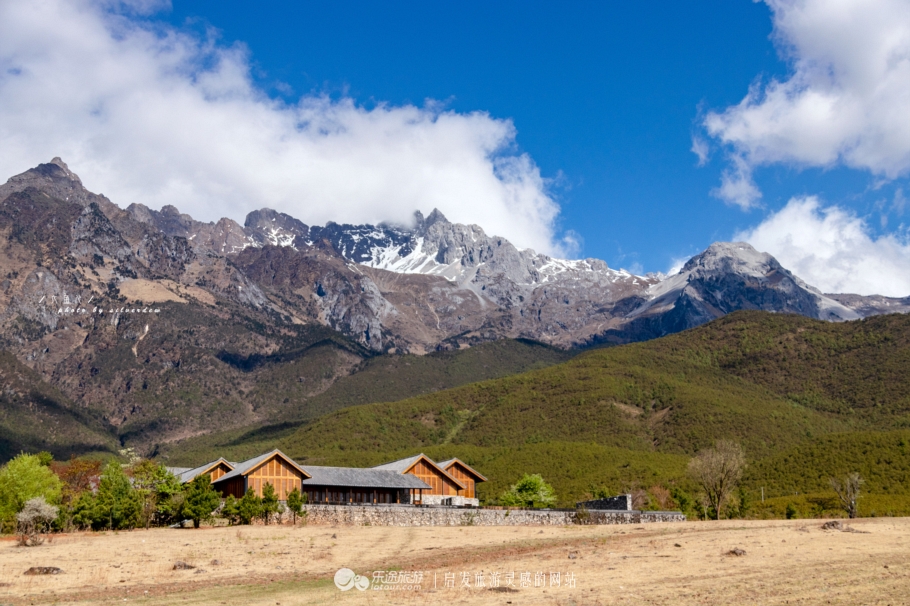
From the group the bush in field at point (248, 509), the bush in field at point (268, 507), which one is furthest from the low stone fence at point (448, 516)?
the bush in field at point (248, 509)

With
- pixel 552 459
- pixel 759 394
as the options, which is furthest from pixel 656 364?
pixel 552 459

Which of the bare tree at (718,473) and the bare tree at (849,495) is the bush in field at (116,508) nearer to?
the bare tree at (718,473)

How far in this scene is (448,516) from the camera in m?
49.2

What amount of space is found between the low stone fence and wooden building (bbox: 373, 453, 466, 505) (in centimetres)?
2012

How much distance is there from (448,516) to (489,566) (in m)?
22.3

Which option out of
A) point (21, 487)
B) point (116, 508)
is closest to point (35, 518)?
point (116, 508)

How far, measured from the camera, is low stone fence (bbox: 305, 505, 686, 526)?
48.2 metres

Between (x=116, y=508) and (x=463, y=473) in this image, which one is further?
(x=463, y=473)

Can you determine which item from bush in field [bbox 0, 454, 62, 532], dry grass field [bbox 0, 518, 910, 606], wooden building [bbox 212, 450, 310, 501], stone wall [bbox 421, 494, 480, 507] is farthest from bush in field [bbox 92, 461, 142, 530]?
stone wall [bbox 421, 494, 480, 507]

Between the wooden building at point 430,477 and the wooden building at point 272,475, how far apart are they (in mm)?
11968

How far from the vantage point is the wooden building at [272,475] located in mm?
59969

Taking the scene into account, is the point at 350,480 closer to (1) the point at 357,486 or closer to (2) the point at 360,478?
(1) the point at 357,486

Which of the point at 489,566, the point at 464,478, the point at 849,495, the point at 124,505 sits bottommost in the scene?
the point at 489,566

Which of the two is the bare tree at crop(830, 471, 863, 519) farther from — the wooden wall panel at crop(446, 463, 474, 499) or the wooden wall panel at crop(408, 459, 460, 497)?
the wooden wall panel at crop(408, 459, 460, 497)
